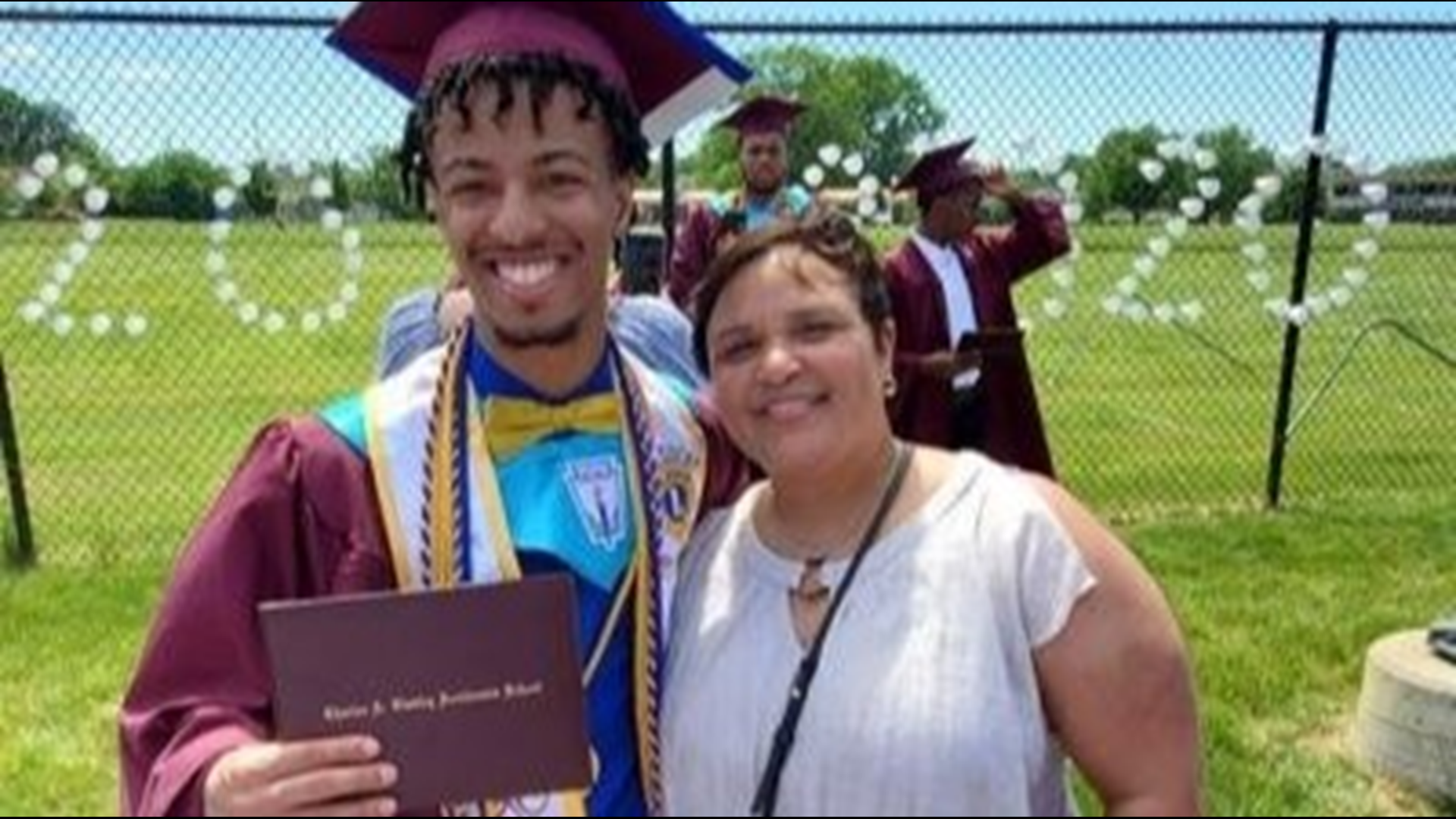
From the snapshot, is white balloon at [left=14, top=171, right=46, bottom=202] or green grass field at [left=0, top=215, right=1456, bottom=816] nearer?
green grass field at [left=0, top=215, right=1456, bottom=816]

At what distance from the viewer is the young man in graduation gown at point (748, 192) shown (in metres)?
7.50

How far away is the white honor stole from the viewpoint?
192 centimetres

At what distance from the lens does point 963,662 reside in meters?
1.85

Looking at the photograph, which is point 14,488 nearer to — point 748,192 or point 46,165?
point 46,165

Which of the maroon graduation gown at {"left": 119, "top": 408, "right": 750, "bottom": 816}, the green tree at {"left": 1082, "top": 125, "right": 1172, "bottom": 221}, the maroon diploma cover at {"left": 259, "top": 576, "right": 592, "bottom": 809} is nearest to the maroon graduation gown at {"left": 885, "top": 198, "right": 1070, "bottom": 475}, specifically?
the green tree at {"left": 1082, "top": 125, "right": 1172, "bottom": 221}

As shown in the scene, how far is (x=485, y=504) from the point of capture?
6.42 feet

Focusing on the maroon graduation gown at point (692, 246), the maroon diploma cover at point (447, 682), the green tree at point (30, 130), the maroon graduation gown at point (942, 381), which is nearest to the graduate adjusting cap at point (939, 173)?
the maroon graduation gown at point (942, 381)

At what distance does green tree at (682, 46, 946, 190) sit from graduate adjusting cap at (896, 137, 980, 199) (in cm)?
45

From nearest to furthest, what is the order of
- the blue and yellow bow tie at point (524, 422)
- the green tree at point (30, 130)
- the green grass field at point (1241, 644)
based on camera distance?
the blue and yellow bow tie at point (524, 422)
the green grass field at point (1241, 644)
the green tree at point (30, 130)

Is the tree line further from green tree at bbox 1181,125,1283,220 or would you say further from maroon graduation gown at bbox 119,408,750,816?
maroon graduation gown at bbox 119,408,750,816

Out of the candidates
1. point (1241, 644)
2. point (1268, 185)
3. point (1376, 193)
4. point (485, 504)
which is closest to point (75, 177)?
point (1241, 644)

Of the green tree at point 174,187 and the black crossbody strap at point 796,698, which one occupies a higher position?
the green tree at point 174,187

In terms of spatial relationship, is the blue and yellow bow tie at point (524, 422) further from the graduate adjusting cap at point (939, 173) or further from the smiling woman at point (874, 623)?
the graduate adjusting cap at point (939, 173)

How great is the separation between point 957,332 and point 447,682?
225 inches
